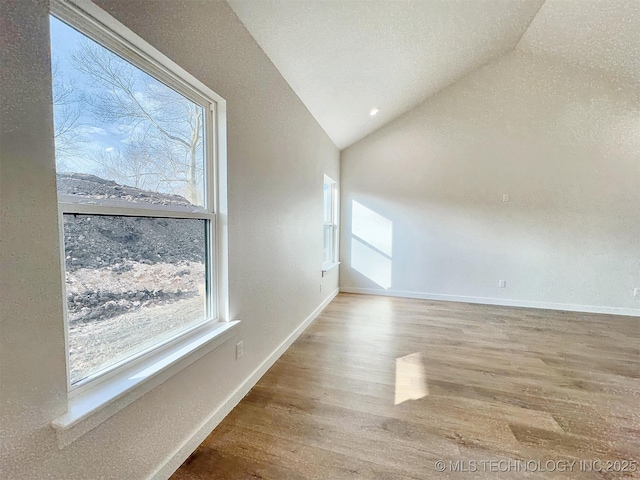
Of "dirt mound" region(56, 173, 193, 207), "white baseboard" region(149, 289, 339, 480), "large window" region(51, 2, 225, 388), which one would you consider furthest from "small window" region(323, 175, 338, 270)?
"dirt mound" region(56, 173, 193, 207)

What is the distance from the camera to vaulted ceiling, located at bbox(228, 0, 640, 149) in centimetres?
196

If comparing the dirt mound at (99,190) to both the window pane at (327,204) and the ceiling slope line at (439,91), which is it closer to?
the window pane at (327,204)

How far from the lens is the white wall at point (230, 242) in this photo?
79cm

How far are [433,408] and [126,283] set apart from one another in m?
1.93

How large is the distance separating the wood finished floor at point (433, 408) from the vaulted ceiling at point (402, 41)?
2.49 metres

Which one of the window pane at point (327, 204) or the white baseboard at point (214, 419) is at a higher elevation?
the window pane at point (327, 204)

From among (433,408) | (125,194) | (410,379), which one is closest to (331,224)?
(410,379)

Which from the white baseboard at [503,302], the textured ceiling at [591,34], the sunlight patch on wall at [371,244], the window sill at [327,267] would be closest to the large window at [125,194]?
the window sill at [327,267]

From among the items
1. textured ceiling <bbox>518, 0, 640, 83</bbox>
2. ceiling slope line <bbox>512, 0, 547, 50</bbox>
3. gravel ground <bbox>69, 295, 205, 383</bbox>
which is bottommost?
gravel ground <bbox>69, 295, 205, 383</bbox>

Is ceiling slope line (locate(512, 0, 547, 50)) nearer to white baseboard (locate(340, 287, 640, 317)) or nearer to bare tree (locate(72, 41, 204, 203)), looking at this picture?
white baseboard (locate(340, 287, 640, 317))

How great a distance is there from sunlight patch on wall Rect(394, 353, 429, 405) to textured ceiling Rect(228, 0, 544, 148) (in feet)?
8.66

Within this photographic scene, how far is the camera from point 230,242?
5.84 feet

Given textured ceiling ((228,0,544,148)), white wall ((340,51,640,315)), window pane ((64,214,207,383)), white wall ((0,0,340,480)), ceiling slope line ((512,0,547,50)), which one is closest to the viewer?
white wall ((0,0,340,480))

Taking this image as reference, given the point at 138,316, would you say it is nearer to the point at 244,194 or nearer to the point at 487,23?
the point at 244,194
